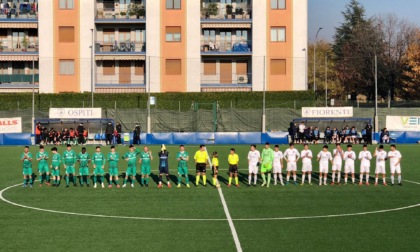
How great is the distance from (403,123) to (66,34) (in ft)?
116

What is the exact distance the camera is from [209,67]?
68.2 metres

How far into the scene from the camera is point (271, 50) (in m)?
66.1

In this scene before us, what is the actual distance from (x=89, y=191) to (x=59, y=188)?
176 centimetres

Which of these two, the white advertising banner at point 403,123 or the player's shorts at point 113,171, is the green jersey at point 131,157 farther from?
the white advertising banner at point 403,123

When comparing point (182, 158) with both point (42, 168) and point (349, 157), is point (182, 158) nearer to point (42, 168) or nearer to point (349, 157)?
point (42, 168)

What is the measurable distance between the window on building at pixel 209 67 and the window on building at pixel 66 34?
14.7 meters

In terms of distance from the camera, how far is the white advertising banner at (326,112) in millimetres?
54375

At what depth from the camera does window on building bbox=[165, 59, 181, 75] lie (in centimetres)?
6556

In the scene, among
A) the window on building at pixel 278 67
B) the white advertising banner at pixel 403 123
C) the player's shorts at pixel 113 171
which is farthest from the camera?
the window on building at pixel 278 67

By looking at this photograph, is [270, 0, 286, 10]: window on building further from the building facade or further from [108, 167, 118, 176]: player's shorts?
[108, 167, 118, 176]: player's shorts

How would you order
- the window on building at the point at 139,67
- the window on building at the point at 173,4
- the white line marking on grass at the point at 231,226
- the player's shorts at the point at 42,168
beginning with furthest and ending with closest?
the window on building at the point at 139,67, the window on building at the point at 173,4, the player's shorts at the point at 42,168, the white line marking on grass at the point at 231,226

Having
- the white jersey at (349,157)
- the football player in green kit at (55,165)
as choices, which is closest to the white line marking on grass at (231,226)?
the white jersey at (349,157)

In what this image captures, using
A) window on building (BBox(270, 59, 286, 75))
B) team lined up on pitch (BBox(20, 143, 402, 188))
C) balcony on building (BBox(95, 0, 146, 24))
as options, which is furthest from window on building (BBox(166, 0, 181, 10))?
team lined up on pitch (BBox(20, 143, 402, 188))

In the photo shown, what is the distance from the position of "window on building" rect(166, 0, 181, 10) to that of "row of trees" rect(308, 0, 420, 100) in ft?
88.2
